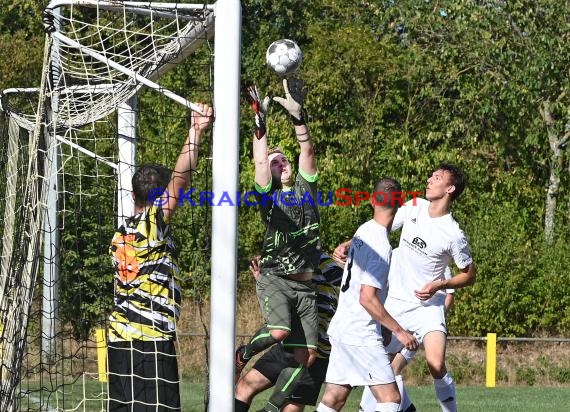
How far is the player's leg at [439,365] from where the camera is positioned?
8.53m

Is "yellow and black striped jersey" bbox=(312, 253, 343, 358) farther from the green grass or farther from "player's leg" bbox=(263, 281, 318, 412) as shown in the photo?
the green grass

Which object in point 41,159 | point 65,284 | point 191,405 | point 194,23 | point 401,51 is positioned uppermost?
point 401,51

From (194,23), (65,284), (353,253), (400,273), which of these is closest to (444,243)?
(400,273)

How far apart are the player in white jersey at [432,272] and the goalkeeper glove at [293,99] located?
6.45ft

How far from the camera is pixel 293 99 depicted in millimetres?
7102

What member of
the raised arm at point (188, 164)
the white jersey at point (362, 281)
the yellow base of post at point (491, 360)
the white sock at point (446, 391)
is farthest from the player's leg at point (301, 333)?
the yellow base of post at point (491, 360)

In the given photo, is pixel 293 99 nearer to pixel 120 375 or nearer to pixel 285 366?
pixel 120 375

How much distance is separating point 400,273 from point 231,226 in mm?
2948

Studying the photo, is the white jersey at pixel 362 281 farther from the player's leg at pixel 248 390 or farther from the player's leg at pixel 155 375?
the player's leg at pixel 155 375

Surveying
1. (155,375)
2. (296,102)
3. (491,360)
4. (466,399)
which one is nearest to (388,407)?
(155,375)

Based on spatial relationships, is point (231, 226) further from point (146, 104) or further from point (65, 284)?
point (146, 104)

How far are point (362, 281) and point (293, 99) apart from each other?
1.24 meters

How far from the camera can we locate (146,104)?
19.5 m

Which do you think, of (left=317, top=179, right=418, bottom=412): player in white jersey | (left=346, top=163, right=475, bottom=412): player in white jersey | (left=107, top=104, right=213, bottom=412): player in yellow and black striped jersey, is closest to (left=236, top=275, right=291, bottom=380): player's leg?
(left=317, top=179, right=418, bottom=412): player in white jersey
